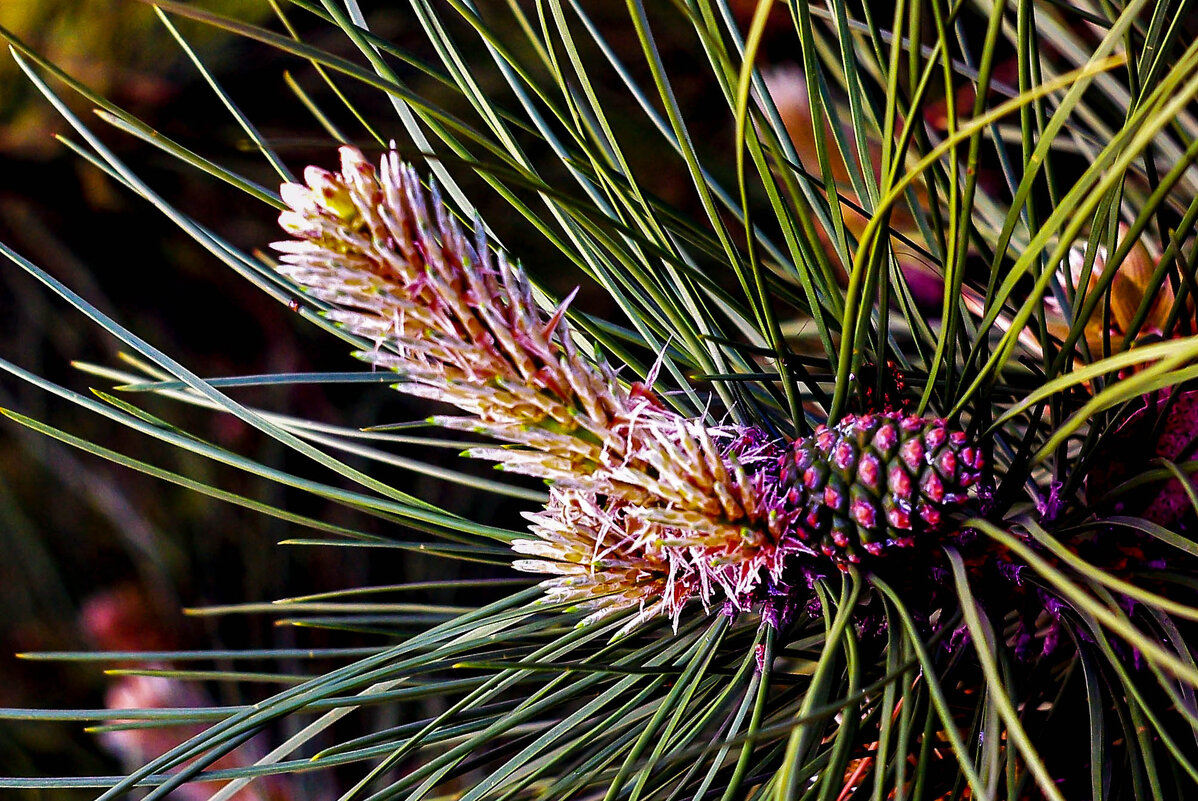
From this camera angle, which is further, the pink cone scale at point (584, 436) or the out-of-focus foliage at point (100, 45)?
the out-of-focus foliage at point (100, 45)

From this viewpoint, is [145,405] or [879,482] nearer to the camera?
[879,482]

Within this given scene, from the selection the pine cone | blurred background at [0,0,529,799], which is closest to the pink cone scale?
the pine cone

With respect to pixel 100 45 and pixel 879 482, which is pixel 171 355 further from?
pixel 879 482

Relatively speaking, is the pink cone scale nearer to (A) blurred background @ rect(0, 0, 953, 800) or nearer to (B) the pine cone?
(B) the pine cone

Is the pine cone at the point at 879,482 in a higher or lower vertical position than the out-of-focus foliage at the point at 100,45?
lower

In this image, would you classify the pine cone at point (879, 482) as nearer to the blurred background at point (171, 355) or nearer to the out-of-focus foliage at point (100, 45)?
the blurred background at point (171, 355)

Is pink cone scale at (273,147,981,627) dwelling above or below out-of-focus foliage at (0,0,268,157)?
below

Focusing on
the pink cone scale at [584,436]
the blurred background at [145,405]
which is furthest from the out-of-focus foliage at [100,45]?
the pink cone scale at [584,436]

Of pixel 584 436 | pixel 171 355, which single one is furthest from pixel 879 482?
pixel 171 355
